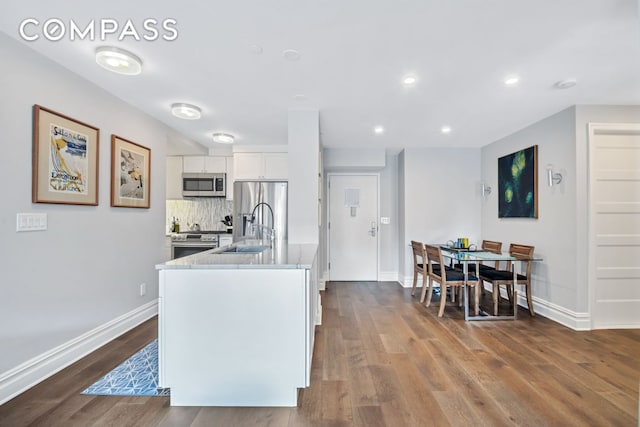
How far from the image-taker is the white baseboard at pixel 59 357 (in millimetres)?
1918

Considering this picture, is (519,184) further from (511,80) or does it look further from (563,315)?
(511,80)

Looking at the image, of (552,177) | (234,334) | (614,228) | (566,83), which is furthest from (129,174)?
(614,228)

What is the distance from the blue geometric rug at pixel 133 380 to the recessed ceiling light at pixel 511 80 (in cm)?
342

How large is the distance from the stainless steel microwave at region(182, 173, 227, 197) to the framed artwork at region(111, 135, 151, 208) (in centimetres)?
163

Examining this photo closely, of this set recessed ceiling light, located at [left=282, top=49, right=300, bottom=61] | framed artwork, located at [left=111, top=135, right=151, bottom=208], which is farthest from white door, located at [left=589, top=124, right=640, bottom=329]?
framed artwork, located at [left=111, top=135, right=151, bottom=208]

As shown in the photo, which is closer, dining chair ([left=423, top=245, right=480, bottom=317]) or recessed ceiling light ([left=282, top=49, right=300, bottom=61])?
recessed ceiling light ([left=282, top=49, right=300, bottom=61])

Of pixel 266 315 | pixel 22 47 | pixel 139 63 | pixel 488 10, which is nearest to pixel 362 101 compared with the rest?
pixel 488 10

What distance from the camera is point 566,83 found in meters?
2.55

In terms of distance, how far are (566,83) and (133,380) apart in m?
4.08

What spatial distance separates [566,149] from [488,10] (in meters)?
2.37

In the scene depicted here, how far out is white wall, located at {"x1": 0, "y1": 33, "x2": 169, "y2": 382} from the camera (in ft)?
6.37

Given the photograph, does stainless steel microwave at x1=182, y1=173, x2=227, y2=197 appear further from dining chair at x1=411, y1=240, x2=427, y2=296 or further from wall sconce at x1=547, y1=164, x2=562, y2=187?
wall sconce at x1=547, y1=164, x2=562, y2=187

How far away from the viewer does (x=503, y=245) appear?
438 cm

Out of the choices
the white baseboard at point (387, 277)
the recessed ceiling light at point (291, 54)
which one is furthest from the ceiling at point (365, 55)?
the white baseboard at point (387, 277)
